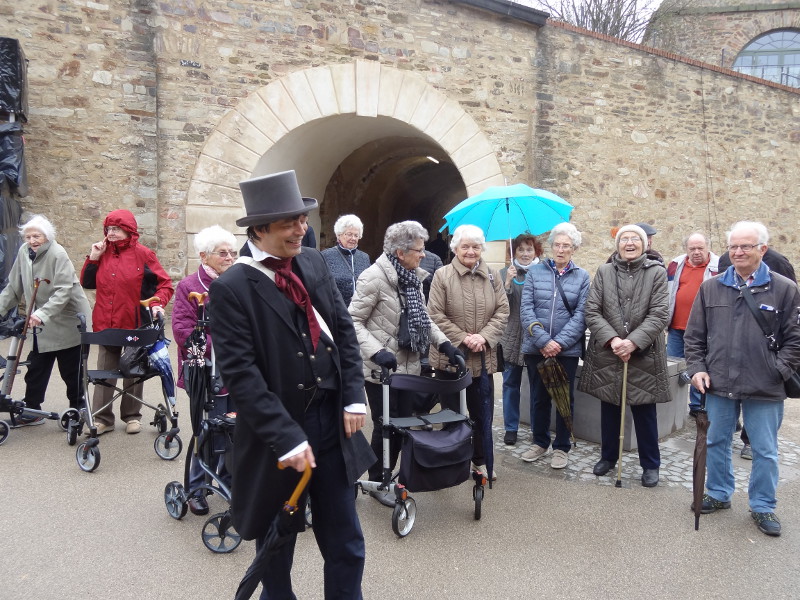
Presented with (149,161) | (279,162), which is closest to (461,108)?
(279,162)

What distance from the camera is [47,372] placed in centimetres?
524

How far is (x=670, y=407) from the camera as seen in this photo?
5.46 meters

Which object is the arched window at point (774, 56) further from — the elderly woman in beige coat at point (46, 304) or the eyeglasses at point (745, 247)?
the elderly woman in beige coat at point (46, 304)

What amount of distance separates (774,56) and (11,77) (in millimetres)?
22858

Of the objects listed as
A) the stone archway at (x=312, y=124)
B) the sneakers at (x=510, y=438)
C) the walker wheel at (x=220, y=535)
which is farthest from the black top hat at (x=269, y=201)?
the stone archway at (x=312, y=124)

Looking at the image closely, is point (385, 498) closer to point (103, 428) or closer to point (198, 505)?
point (198, 505)

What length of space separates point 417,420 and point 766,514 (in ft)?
7.02

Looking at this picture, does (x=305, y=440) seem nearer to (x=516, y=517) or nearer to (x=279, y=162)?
(x=516, y=517)

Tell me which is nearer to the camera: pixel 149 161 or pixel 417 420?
pixel 417 420

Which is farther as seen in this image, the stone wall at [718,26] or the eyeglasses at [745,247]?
the stone wall at [718,26]

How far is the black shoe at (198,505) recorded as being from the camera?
3.73m

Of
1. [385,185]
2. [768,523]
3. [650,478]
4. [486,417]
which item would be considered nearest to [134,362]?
[486,417]

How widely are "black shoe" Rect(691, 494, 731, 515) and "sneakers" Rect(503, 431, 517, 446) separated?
1569 mm

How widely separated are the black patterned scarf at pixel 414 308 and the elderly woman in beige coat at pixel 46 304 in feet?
9.23
